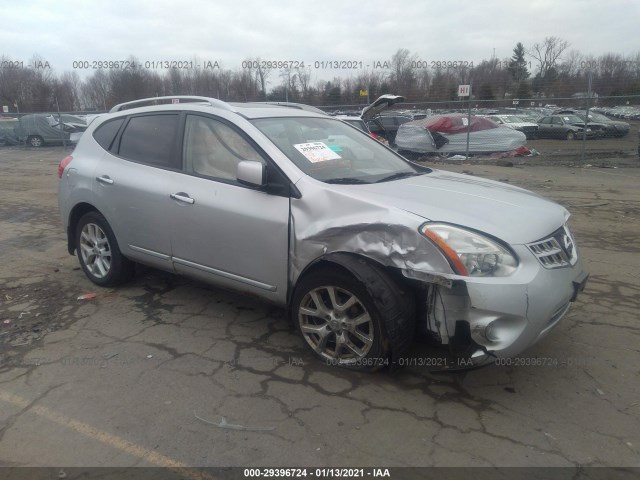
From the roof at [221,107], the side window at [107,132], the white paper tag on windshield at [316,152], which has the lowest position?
the white paper tag on windshield at [316,152]

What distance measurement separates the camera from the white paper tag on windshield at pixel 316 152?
372 cm

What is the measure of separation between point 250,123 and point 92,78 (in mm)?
37764

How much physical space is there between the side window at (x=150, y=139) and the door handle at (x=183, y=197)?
332mm

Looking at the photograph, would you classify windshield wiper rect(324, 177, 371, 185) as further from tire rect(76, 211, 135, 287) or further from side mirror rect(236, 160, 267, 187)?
tire rect(76, 211, 135, 287)

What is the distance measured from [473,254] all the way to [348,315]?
0.86 meters

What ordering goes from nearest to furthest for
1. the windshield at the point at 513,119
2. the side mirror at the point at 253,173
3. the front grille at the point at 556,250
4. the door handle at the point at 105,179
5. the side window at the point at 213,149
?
the front grille at the point at 556,250, the side mirror at the point at 253,173, the side window at the point at 213,149, the door handle at the point at 105,179, the windshield at the point at 513,119

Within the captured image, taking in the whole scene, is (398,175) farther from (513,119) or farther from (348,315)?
(513,119)

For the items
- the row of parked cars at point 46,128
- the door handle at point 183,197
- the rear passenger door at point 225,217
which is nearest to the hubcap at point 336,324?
the rear passenger door at point 225,217

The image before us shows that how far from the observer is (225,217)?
368 centimetres

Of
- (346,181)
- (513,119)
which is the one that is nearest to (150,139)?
(346,181)

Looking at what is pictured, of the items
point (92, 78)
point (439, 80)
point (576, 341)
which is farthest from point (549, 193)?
point (92, 78)

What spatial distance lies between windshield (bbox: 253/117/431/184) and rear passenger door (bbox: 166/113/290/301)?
9.5 inches

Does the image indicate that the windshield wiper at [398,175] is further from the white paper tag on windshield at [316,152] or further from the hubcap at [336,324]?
the hubcap at [336,324]

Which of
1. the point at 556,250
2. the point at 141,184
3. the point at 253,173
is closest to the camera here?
the point at 556,250
